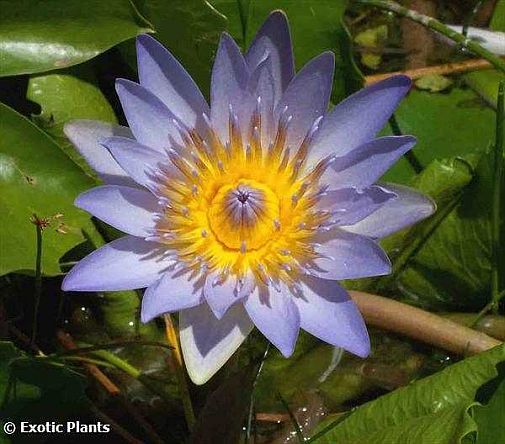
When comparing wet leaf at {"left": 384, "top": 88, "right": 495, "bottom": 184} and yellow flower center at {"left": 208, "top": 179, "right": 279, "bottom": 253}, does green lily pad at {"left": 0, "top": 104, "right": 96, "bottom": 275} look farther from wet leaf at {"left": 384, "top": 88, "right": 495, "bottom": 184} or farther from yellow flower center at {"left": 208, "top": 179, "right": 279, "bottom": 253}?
wet leaf at {"left": 384, "top": 88, "right": 495, "bottom": 184}

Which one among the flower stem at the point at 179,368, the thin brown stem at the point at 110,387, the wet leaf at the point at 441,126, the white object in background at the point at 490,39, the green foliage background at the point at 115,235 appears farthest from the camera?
the white object in background at the point at 490,39

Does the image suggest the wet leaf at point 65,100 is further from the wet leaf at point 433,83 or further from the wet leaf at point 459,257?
the wet leaf at point 433,83

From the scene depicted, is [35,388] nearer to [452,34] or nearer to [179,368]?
[179,368]

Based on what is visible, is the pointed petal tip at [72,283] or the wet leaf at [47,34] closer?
the pointed petal tip at [72,283]

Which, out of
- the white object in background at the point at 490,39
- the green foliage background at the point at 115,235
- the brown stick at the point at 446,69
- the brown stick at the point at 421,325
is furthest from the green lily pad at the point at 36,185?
the white object in background at the point at 490,39

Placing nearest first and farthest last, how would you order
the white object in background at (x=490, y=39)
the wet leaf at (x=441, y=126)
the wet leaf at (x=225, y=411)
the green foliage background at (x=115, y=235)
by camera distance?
the wet leaf at (x=225, y=411) → the green foliage background at (x=115, y=235) → the wet leaf at (x=441, y=126) → the white object in background at (x=490, y=39)

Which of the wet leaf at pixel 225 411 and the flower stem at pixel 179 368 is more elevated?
the wet leaf at pixel 225 411

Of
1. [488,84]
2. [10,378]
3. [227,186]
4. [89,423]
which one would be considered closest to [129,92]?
[227,186]

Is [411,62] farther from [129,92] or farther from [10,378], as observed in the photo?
[10,378]
